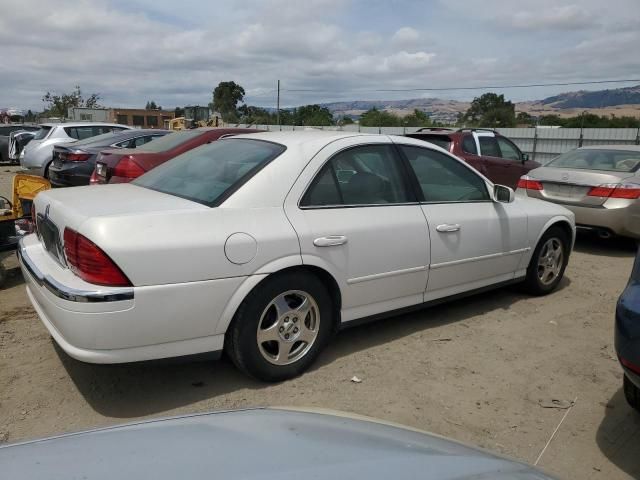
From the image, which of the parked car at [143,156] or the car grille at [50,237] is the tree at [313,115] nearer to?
the parked car at [143,156]

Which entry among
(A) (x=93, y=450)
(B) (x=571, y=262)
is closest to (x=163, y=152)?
(B) (x=571, y=262)

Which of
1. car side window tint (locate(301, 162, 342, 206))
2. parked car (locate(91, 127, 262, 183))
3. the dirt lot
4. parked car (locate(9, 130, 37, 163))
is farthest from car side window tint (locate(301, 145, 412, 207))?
parked car (locate(9, 130, 37, 163))

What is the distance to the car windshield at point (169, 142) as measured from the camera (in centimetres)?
691

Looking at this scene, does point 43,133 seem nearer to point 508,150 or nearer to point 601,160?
point 508,150

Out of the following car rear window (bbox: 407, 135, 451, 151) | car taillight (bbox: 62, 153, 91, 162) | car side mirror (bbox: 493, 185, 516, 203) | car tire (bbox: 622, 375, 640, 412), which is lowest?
car tire (bbox: 622, 375, 640, 412)

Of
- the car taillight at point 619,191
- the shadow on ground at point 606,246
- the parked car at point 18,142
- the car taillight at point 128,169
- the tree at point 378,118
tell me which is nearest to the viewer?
the car taillight at point 128,169

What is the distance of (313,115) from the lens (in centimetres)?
4291

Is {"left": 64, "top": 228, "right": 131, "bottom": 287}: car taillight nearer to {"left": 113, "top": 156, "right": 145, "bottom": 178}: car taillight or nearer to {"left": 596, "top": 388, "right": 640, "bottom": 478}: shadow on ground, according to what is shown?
{"left": 596, "top": 388, "right": 640, "bottom": 478}: shadow on ground

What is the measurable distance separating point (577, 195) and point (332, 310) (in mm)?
5066

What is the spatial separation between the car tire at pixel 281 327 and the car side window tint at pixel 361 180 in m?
0.56

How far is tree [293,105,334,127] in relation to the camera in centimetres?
3900

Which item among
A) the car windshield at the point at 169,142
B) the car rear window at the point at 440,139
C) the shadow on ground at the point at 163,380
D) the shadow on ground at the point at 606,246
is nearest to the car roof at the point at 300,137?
the shadow on ground at the point at 163,380

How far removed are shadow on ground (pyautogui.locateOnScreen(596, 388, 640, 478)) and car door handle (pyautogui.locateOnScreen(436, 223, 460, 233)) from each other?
1.54 m

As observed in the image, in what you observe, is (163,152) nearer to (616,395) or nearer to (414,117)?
(616,395)
